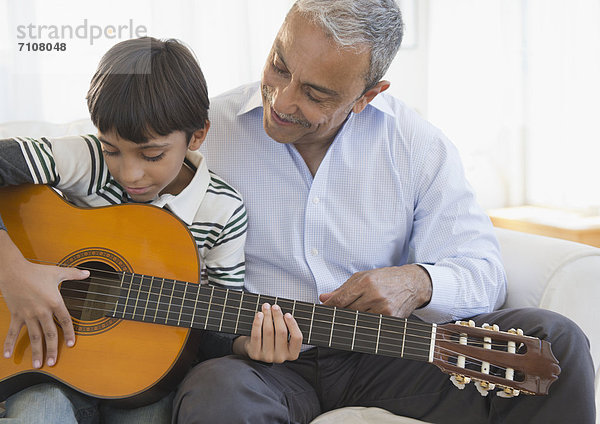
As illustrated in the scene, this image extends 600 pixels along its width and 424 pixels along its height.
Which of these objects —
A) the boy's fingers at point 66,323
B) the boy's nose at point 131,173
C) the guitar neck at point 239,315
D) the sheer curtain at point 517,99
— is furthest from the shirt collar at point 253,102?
the sheer curtain at point 517,99

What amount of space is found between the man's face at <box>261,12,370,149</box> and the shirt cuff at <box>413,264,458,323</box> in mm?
419

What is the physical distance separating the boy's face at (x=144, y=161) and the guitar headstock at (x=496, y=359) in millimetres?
660

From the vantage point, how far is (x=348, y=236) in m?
1.47

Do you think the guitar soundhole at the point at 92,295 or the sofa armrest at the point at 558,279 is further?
the sofa armrest at the point at 558,279

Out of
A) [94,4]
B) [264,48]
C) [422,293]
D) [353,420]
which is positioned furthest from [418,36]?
[353,420]

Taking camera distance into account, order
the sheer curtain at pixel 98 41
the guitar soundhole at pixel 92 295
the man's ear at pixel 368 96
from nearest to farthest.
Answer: the guitar soundhole at pixel 92 295 < the man's ear at pixel 368 96 < the sheer curtain at pixel 98 41

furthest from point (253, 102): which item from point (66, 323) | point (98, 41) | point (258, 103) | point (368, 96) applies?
point (98, 41)

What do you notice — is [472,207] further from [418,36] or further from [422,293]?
[418,36]

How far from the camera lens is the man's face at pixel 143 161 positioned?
1260 millimetres

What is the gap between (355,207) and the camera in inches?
58.2

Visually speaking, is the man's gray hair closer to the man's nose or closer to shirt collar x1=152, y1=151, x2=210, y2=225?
the man's nose

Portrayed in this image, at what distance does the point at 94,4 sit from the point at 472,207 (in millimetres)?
1882

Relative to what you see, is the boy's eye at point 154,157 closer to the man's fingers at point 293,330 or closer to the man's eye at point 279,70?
the man's eye at point 279,70

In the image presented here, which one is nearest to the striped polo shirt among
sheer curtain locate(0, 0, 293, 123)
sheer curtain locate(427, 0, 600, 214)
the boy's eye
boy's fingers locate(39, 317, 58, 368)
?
the boy's eye
